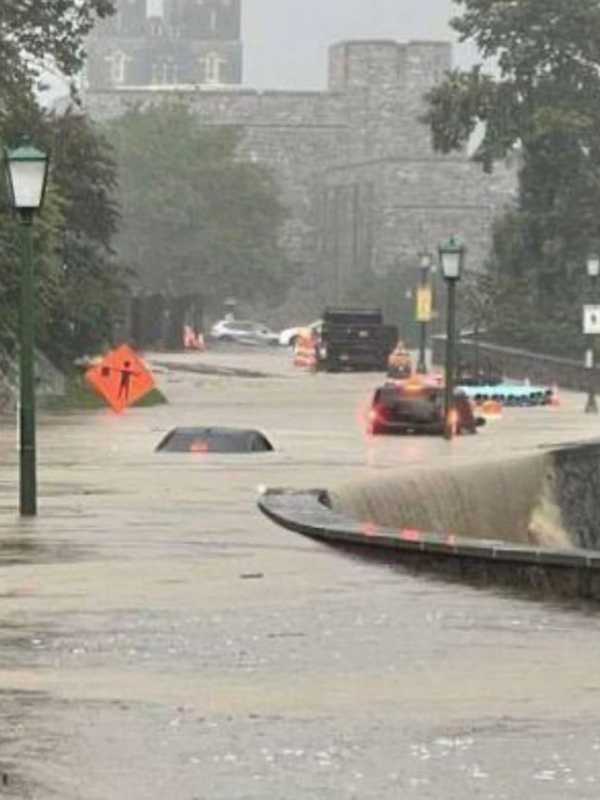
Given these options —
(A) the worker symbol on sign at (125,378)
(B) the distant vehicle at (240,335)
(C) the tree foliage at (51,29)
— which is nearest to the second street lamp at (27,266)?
(A) the worker symbol on sign at (125,378)

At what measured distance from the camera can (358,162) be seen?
555ft

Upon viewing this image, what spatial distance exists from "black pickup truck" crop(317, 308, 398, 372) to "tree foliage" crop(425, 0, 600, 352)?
223 inches

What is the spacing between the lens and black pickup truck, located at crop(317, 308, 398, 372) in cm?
9231

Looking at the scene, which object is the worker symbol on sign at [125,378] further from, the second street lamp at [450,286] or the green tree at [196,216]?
the green tree at [196,216]

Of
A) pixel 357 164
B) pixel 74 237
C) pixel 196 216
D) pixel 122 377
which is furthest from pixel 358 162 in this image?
pixel 122 377

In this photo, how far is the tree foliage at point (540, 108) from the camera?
91.4m

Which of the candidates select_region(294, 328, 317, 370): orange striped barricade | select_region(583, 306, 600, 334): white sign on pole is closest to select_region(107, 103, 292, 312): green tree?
select_region(294, 328, 317, 370): orange striped barricade

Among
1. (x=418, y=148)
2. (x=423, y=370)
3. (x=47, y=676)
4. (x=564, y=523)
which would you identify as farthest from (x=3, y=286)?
(x=418, y=148)

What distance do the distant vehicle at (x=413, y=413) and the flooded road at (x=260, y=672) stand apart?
22468 millimetres

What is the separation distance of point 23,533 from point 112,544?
1.24 meters

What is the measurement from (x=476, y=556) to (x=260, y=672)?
5.91m

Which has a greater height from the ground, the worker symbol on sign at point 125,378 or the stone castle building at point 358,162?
the stone castle building at point 358,162

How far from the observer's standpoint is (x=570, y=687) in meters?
14.0

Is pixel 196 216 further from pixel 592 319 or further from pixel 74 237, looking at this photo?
pixel 592 319
